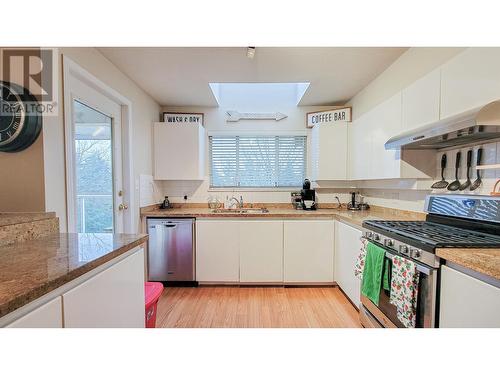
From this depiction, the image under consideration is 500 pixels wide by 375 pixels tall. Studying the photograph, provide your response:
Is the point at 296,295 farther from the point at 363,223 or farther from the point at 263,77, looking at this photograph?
the point at 263,77

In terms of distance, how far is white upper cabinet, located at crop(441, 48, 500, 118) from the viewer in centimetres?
110

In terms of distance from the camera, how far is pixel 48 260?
79 cm

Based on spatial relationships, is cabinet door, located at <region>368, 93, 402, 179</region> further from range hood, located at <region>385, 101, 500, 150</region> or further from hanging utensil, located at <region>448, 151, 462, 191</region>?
hanging utensil, located at <region>448, 151, 462, 191</region>

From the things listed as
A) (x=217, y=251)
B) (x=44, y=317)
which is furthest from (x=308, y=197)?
(x=44, y=317)

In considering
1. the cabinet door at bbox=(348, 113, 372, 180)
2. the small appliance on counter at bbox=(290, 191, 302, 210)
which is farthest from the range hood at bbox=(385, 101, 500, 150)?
the small appliance on counter at bbox=(290, 191, 302, 210)

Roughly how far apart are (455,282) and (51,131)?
2.31 metres

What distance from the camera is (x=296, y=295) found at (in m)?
2.41

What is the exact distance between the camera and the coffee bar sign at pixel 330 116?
2.91 metres

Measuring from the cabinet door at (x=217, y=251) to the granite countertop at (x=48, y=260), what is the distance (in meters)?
1.44

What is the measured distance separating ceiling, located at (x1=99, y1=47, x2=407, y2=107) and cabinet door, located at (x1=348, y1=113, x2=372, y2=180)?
1.53 feet

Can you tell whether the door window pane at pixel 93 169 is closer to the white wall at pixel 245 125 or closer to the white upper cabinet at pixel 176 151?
the white upper cabinet at pixel 176 151

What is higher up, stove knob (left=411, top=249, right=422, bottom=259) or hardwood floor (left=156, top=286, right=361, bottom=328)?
stove knob (left=411, top=249, right=422, bottom=259)

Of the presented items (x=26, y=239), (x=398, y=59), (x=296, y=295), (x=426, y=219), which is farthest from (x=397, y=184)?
(x=26, y=239)

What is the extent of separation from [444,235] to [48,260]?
1.93 metres
